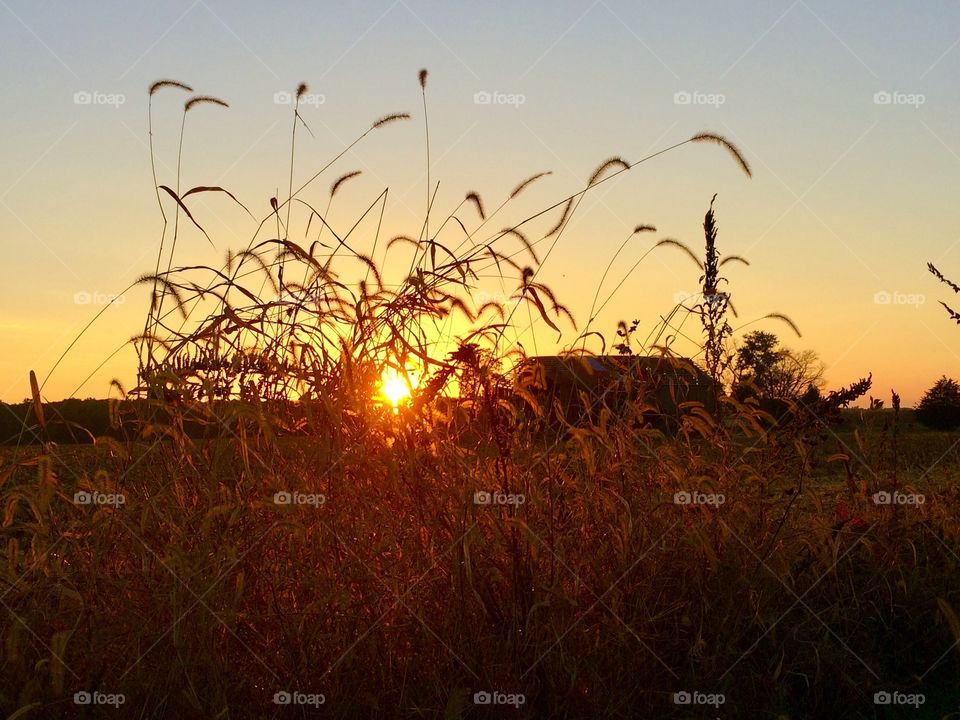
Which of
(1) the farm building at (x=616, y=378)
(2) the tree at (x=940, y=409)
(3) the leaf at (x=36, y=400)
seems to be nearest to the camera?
(3) the leaf at (x=36, y=400)

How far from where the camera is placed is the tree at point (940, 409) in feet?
61.1

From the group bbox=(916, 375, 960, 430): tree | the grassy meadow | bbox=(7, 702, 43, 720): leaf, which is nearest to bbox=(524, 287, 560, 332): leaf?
the grassy meadow

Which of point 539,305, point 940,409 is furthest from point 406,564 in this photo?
point 940,409

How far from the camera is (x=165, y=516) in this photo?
337 cm

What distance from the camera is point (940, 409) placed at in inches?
750

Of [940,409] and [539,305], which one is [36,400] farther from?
[940,409]

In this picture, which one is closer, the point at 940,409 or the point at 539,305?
the point at 539,305

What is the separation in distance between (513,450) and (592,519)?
1.34ft

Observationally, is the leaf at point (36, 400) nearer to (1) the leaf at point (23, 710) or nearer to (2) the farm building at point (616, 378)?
(1) the leaf at point (23, 710)

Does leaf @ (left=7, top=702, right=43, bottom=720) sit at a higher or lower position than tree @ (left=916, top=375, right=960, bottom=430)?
lower

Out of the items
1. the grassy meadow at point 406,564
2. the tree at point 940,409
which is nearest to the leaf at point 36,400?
the grassy meadow at point 406,564

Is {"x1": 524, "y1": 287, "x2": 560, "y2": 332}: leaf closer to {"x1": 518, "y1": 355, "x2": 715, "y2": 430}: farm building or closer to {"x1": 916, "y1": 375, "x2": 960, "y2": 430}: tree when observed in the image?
{"x1": 518, "y1": 355, "x2": 715, "y2": 430}: farm building

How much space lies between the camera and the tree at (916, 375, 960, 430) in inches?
733

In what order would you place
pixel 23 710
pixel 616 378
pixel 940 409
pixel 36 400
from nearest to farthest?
pixel 23 710
pixel 36 400
pixel 616 378
pixel 940 409
